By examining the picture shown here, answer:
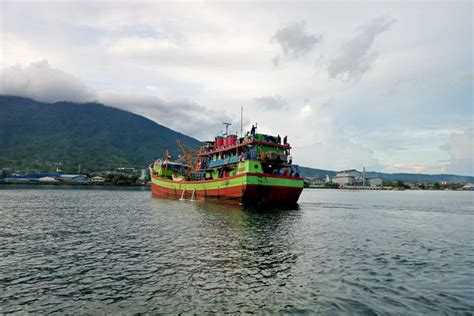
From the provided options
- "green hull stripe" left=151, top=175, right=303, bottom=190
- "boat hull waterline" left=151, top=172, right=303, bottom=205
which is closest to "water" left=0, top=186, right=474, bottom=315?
"green hull stripe" left=151, top=175, right=303, bottom=190

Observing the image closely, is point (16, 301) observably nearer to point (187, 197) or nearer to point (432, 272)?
point (432, 272)

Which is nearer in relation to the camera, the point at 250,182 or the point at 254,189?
the point at 250,182

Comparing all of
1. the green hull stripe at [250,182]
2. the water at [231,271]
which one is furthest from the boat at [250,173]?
the water at [231,271]

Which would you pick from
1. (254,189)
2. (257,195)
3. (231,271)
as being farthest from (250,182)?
(231,271)

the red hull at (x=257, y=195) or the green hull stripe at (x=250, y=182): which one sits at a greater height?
the green hull stripe at (x=250, y=182)

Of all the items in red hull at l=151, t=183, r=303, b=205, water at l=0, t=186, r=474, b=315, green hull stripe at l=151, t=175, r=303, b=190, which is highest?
green hull stripe at l=151, t=175, r=303, b=190

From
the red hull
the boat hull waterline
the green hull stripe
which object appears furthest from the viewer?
the red hull

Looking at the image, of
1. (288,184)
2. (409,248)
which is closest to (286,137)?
(288,184)

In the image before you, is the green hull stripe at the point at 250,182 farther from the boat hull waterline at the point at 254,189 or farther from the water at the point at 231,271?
the water at the point at 231,271

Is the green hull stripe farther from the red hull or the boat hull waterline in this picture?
the red hull

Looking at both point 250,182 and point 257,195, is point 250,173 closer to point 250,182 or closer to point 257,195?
point 250,182

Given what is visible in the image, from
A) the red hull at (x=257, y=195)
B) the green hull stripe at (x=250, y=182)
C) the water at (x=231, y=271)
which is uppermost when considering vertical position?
the green hull stripe at (x=250, y=182)

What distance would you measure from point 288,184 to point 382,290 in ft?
107

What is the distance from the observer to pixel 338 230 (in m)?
27.8
